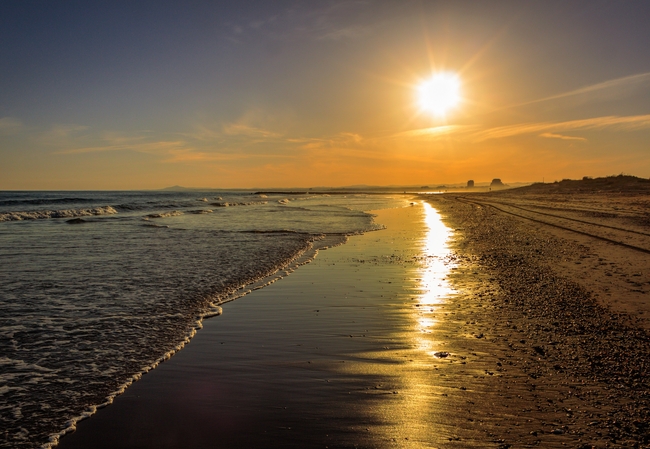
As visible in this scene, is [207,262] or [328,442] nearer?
[328,442]

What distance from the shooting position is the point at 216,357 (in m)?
6.95

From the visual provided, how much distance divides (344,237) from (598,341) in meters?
18.3

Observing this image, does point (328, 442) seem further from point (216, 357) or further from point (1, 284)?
point (1, 284)

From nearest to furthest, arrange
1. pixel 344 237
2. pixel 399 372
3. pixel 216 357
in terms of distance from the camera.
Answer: pixel 399 372 → pixel 216 357 → pixel 344 237

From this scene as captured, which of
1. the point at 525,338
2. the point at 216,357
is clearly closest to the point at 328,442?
the point at 216,357

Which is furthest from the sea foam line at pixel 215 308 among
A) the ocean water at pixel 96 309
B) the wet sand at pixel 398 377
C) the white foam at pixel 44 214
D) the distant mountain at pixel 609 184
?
the distant mountain at pixel 609 184

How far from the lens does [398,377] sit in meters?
6.02

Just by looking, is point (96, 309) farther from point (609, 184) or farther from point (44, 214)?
point (609, 184)

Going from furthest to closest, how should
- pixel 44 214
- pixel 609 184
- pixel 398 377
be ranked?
pixel 609 184 → pixel 44 214 → pixel 398 377

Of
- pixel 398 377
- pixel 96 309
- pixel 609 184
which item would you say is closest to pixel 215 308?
pixel 96 309

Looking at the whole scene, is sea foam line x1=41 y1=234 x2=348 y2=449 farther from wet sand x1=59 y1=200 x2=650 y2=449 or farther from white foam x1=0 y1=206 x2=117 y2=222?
white foam x1=0 y1=206 x2=117 y2=222

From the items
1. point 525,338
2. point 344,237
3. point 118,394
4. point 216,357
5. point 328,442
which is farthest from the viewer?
point 344,237

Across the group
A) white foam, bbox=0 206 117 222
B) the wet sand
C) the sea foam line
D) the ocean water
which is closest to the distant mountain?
the sea foam line

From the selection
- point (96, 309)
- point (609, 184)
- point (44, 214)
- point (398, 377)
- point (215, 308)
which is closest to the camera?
point (398, 377)
